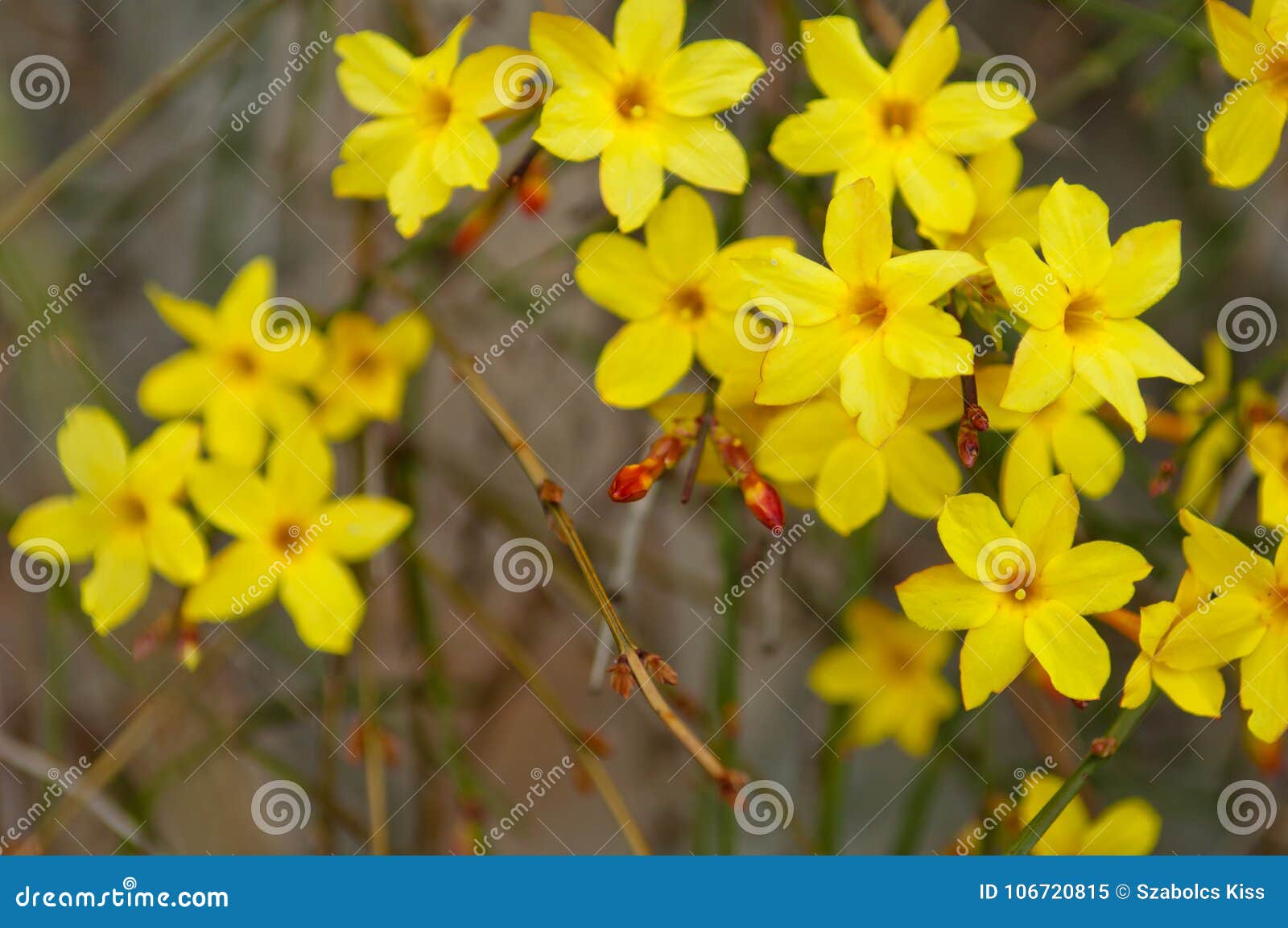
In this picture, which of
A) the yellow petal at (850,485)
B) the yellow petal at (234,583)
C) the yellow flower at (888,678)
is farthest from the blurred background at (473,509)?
the yellow petal at (850,485)

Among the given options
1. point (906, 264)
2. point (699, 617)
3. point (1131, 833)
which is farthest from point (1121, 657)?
point (906, 264)

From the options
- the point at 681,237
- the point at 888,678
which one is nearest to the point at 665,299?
the point at 681,237

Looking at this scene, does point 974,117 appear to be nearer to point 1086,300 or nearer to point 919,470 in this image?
point 1086,300

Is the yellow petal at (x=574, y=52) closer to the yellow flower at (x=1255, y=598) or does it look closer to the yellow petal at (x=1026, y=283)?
the yellow petal at (x=1026, y=283)

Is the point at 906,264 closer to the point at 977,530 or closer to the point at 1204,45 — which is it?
the point at 977,530

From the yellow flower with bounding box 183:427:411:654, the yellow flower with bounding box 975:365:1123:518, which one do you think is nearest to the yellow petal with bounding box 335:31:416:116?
the yellow flower with bounding box 183:427:411:654

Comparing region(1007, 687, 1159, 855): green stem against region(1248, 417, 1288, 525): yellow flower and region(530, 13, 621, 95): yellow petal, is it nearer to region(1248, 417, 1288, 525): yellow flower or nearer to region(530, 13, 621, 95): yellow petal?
region(1248, 417, 1288, 525): yellow flower
